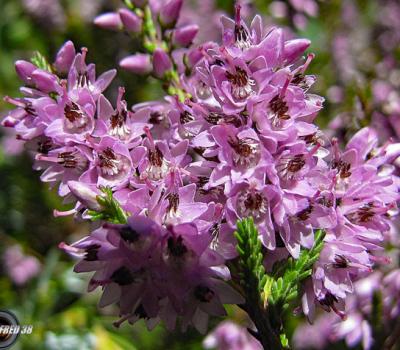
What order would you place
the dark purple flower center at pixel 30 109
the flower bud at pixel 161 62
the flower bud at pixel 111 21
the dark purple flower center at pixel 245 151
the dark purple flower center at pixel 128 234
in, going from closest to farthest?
the dark purple flower center at pixel 128 234, the dark purple flower center at pixel 245 151, the dark purple flower center at pixel 30 109, the flower bud at pixel 161 62, the flower bud at pixel 111 21

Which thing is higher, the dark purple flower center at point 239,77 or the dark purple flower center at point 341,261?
the dark purple flower center at point 239,77

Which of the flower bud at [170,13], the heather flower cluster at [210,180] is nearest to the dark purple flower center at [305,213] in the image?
the heather flower cluster at [210,180]

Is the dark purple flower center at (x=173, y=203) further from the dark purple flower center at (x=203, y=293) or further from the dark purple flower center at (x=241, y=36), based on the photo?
the dark purple flower center at (x=241, y=36)

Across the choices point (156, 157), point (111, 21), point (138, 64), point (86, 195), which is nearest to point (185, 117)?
point (156, 157)

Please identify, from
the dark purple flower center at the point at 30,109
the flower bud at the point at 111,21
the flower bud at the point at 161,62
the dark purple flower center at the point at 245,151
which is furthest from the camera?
the flower bud at the point at 111,21

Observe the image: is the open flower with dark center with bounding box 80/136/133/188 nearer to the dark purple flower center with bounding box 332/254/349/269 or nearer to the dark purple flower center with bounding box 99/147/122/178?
the dark purple flower center with bounding box 99/147/122/178

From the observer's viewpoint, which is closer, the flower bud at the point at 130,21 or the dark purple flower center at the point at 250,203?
the dark purple flower center at the point at 250,203

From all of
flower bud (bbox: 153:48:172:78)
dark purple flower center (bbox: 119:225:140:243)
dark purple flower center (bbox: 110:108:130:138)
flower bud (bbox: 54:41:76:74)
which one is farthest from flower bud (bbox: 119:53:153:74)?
dark purple flower center (bbox: 119:225:140:243)

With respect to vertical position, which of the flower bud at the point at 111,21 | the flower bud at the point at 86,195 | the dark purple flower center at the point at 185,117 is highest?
the dark purple flower center at the point at 185,117
